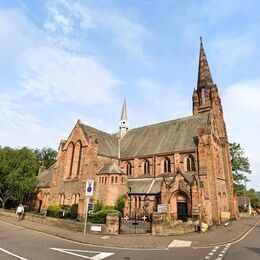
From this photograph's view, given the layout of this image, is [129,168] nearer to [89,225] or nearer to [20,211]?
[20,211]

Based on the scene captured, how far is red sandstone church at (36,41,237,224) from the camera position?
2696 cm

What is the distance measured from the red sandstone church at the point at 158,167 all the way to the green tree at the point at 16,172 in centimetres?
434

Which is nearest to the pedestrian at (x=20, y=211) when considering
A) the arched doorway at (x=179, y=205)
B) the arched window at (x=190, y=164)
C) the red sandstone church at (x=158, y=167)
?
the red sandstone church at (x=158, y=167)

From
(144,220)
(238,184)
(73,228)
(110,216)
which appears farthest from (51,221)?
(238,184)

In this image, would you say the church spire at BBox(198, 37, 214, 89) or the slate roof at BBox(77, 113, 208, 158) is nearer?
the slate roof at BBox(77, 113, 208, 158)

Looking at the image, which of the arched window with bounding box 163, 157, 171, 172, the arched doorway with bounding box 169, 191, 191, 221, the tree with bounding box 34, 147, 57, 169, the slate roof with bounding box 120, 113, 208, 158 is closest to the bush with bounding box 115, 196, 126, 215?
the arched doorway with bounding box 169, 191, 191, 221

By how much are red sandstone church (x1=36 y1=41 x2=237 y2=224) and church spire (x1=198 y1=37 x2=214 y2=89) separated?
8.9 inches

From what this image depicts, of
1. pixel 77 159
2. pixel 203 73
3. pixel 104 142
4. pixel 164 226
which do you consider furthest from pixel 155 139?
pixel 164 226

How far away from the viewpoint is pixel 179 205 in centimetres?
2670

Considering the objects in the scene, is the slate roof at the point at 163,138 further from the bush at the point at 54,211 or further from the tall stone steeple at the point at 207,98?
the bush at the point at 54,211

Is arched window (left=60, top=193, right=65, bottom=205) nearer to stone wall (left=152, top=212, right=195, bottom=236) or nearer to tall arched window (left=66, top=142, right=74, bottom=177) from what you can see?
tall arched window (left=66, top=142, right=74, bottom=177)

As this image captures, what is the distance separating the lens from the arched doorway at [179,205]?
1026 inches

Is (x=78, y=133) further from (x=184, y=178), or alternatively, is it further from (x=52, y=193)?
(x=184, y=178)

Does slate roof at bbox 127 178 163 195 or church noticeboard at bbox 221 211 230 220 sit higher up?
slate roof at bbox 127 178 163 195
